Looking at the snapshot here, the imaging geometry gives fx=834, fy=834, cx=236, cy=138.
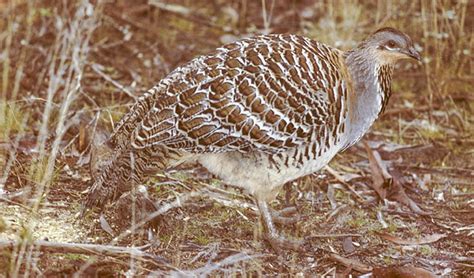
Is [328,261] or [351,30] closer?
[328,261]

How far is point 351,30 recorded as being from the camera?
7164mm

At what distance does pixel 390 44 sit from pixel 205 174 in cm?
151

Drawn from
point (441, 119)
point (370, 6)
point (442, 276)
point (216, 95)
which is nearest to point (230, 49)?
point (216, 95)

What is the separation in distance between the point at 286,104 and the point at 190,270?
3.40 feet

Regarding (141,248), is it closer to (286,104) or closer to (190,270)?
(190,270)

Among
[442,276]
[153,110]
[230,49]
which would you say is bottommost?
[442,276]

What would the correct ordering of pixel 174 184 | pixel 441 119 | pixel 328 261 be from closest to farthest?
pixel 328 261 → pixel 174 184 → pixel 441 119

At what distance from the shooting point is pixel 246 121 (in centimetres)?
448

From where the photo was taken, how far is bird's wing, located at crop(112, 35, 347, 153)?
4445mm

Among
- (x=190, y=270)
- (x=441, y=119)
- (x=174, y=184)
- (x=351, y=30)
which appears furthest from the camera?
(x=351, y=30)

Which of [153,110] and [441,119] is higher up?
[153,110]

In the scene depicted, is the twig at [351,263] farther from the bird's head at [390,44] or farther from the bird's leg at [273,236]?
the bird's head at [390,44]

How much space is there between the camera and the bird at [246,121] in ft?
14.6

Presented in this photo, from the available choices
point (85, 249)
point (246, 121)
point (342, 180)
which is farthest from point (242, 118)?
point (342, 180)
